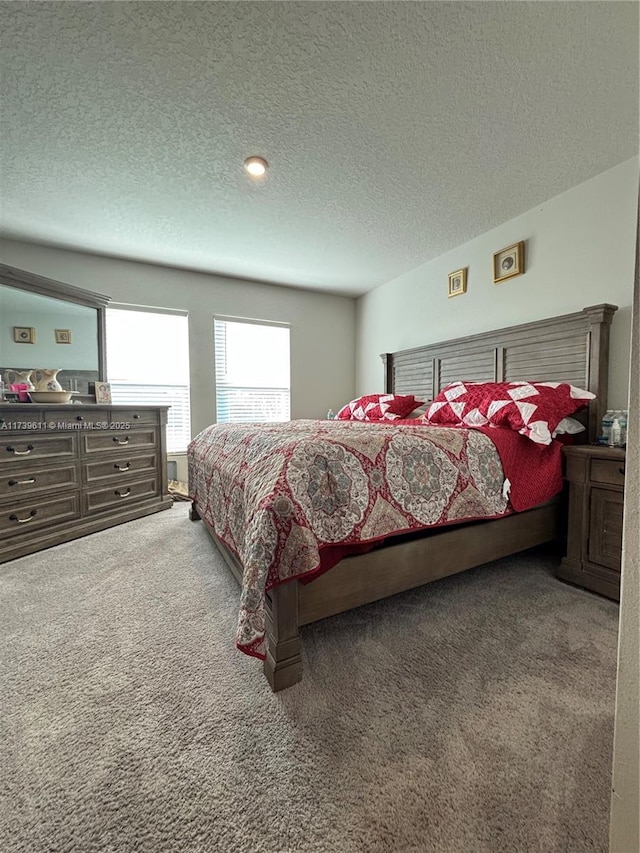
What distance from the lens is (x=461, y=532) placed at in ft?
5.05

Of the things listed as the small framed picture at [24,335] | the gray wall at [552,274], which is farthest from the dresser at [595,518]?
the small framed picture at [24,335]

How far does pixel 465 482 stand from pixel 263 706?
111 centimetres

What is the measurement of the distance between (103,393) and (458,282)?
3302 mm

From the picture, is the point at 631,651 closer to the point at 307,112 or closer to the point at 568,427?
the point at 568,427

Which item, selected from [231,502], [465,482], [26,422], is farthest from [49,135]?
[465,482]

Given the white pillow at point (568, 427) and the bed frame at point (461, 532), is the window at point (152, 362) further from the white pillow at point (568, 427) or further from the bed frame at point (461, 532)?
the white pillow at point (568, 427)

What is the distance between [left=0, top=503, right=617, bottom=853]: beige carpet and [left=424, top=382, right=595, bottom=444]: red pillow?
84 centimetres

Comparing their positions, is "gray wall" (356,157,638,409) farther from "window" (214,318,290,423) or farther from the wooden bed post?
the wooden bed post

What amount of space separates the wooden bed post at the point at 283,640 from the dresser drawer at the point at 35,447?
6.60ft

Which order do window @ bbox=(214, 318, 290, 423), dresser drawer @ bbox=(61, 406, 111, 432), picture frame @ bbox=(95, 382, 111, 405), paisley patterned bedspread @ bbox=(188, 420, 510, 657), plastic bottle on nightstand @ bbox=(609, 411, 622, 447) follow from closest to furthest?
paisley patterned bedspread @ bbox=(188, 420, 510, 657) → plastic bottle on nightstand @ bbox=(609, 411, 622, 447) → dresser drawer @ bbox=(61, 406, 111, 432) → picture frame @ bbox=(95, 382, 111, 405) → window @ bbox=(214, 318, 290, 423)

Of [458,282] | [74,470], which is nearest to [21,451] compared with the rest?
[74,470]

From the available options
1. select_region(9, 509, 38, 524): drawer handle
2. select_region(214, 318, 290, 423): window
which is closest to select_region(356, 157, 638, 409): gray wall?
select_region(214, 318, 290, 423): window

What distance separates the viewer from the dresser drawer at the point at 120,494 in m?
2.55

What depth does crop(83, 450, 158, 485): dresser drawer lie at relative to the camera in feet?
8.41
